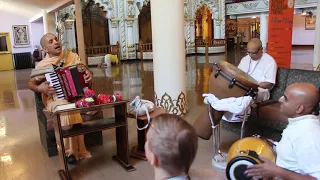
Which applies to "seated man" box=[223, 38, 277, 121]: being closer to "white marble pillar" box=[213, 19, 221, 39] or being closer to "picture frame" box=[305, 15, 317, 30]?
"white marble pillar" box=[213, 19, 221, 39]

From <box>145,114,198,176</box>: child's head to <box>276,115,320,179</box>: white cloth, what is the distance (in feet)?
2.27

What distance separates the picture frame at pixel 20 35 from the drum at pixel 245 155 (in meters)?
16.6

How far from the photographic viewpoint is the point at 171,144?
1156 mm

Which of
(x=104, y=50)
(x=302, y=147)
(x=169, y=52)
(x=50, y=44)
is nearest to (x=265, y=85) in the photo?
(x=169, y=52)

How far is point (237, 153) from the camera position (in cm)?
226

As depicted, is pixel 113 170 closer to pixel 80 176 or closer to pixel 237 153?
pixel 80 176

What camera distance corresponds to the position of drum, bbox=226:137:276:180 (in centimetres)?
205

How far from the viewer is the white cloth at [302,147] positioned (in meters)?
1.53

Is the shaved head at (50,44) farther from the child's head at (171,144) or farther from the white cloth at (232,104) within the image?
the child's head at (171,144)

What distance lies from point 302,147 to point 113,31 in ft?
51.1

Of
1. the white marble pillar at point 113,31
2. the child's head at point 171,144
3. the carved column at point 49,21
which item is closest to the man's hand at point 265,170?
the child's head at point 171,144

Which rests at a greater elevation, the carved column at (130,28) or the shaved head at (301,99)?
the carved column at (130,28)

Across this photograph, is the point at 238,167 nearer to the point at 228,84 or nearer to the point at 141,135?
the point at 228,84

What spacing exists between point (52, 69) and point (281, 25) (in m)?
4.17
